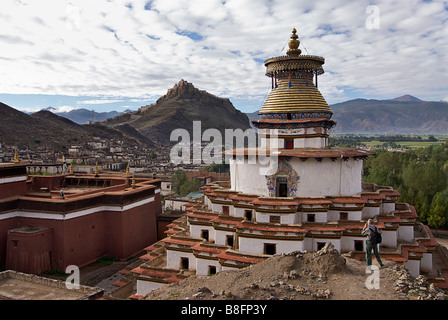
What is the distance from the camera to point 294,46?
69.5 ft

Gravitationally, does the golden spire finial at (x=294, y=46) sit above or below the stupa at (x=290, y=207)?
above

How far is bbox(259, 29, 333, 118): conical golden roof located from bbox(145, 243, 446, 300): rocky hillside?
9.95 m

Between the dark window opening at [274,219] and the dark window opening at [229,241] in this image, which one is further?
the dark window opening at [229,241]

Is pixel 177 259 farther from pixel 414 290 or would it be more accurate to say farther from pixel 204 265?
pixel 414 290

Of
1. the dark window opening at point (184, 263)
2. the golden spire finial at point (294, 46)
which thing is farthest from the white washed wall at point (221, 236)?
the golden spire finial at point (294, 46)

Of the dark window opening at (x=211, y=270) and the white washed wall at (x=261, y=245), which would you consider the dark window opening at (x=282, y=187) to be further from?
the dark window opening at (x=211, y=270)

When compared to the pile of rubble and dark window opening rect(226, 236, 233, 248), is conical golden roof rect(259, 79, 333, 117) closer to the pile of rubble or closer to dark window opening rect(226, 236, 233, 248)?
dark window opening rect(226, 236, 233, 248)

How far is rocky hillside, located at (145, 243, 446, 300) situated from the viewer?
29.0 feet

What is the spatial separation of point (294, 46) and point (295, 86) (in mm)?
2720

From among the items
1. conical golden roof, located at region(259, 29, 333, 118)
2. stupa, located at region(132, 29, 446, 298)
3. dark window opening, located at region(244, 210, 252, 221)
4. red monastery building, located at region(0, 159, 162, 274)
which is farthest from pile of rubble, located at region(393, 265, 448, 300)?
red monastery building, located at region(0, 159, 162, 274)

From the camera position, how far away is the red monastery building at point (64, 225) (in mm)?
21266

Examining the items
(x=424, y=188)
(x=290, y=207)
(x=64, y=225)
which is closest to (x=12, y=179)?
(x=64, y=225)

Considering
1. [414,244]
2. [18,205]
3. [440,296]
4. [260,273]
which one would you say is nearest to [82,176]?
[18,205]

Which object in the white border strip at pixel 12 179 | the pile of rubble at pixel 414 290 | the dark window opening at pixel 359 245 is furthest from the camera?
the white border strip at pixel 12 179
